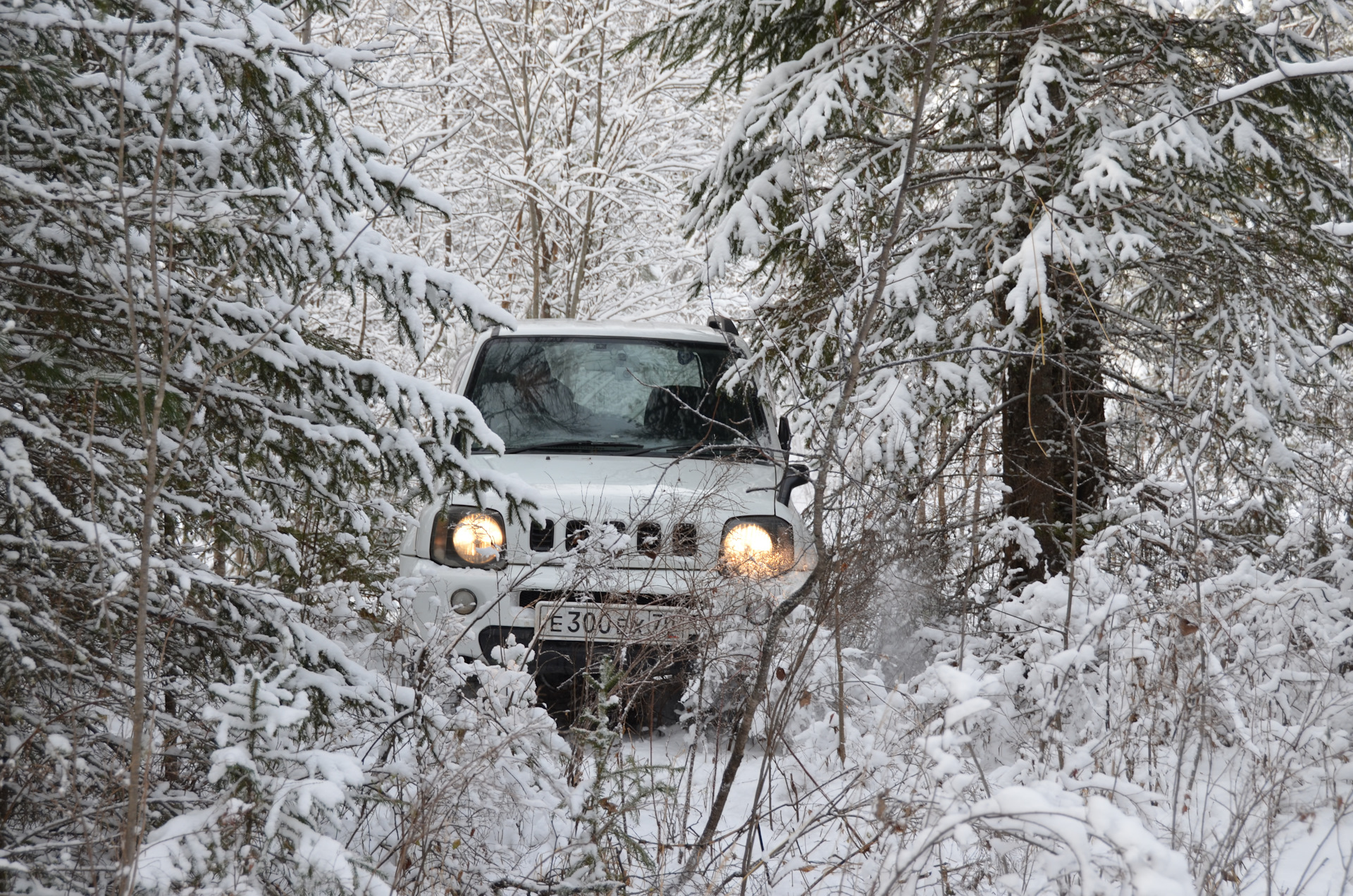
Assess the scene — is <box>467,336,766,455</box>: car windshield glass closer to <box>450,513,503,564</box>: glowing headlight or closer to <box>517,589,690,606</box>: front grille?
<box>450,513,503,564</box>: glowing headlight

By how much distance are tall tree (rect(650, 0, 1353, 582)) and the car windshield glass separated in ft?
1.49

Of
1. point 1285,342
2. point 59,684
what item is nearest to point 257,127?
point 59,684

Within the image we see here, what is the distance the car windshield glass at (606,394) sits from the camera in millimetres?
5066

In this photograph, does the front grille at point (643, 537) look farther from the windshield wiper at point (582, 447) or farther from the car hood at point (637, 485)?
the windshield wiper at point (582, 447)

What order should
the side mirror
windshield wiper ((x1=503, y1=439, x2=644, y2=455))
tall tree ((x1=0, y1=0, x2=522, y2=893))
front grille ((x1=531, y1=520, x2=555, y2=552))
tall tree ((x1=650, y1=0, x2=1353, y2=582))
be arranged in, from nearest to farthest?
tall tree ((x1=0, y1=0, x2=522, y2=893)) → the side mirror → front grille ((x1=531, y1=520, x2=555, y2=552)) → tall tree ((x1=650, y1=0, x2=1353, y2=582)) → windshield wiper ((x1=503, y1=439, x2=644, y2=455))

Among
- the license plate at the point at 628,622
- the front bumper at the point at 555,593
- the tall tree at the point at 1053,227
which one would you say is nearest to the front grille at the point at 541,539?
the front bumper at the point at 555,593

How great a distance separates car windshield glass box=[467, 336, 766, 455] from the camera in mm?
5066

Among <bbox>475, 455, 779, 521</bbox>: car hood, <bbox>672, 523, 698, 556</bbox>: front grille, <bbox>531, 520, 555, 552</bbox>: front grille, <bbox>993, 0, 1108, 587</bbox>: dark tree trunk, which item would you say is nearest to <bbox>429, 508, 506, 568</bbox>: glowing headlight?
<bbox>531, 520, 555, 552</bbox>: front grille

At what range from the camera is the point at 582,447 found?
4977mm

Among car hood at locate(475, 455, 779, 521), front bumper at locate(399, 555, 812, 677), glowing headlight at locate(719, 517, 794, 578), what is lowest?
front bumper at locate(399, 555, 812, 677)

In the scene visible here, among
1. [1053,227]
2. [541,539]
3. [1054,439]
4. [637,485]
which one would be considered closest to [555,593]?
[541,539]

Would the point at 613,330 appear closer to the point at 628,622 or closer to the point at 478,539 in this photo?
A: the point at 478,539

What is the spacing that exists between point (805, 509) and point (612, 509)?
88cm

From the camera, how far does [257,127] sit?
3.08 m
